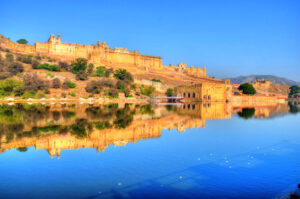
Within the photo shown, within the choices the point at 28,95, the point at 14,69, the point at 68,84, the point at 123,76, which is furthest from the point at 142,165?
the point at 14,69

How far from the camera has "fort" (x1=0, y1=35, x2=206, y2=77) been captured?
65.7 metres

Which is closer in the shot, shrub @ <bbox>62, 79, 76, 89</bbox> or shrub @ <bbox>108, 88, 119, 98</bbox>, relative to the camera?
shrub @ <bbox>62, 79, 76, 89</bbox>

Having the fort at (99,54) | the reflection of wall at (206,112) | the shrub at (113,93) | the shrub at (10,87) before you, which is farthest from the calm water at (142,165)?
the fort at (99,54)

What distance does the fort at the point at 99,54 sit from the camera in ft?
216

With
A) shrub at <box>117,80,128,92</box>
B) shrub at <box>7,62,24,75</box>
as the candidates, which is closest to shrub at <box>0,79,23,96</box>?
shrub at <box>7,62,24,75</box>

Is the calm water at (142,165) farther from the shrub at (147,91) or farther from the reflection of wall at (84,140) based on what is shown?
the shrub at (147,91)

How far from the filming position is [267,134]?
11.6 meters

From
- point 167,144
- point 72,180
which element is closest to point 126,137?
point 167,144

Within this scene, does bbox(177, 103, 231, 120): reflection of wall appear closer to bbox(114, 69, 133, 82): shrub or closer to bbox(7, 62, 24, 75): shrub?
bbox(114, 69, 133, 82): shrub

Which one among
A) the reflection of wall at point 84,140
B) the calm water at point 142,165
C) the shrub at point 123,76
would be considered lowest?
the calm water at point 142,165

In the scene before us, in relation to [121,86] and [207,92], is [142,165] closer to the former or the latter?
→ [121,86]

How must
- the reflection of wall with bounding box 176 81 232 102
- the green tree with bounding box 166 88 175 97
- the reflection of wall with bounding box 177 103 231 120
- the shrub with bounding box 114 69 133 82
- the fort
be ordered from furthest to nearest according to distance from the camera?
1. the fort
2. the green tree with bounding box 166 88 175 97
3. the shrub with bounding box 114 69 133 82
4. the reflection of wall with bounding box 176 81 232 102
5. the reflection of wall with bounding box 177 103 231 120

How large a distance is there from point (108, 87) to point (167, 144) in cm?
3646

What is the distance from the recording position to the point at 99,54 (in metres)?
72.4
